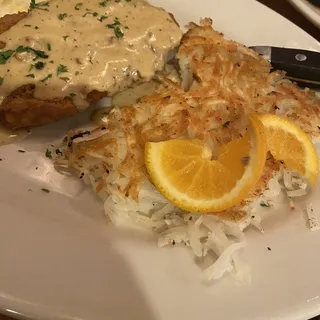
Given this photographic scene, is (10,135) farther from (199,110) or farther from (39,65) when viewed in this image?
(199,110)

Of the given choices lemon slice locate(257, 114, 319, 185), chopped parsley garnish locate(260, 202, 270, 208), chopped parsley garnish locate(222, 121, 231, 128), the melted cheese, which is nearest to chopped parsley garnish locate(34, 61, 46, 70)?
the melted cheese

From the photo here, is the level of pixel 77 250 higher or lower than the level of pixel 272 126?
lower

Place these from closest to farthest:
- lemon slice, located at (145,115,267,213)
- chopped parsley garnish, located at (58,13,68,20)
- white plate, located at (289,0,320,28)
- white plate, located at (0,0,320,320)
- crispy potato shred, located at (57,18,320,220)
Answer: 1. white plate, located at (0,0,320,320)
2. lemon slice, located at (145,115,267,213)
3. crispy potato shred, located at (57,18,320,220)
4. chopped parsley garnish, located at (58,13,68,20)
5. white plate, located at (289,0,320,28)

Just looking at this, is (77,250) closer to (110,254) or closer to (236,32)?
(110,254)

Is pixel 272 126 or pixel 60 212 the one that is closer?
pixel 60 212

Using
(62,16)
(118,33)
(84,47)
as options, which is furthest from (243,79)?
(62,16)

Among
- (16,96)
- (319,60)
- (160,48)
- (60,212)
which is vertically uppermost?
(319,60)

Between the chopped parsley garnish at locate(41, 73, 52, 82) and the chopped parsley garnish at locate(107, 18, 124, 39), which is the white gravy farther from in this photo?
the chopped parsley garnish at locate(107, 18, 124, 39)

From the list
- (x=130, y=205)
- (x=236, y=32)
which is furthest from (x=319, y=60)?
(x=130, y=205)
